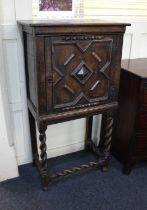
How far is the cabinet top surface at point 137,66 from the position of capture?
4.95 ft

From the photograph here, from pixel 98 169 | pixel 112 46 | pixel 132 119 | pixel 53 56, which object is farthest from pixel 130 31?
pixel 98 169

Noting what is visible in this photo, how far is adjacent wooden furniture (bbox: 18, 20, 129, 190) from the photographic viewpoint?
1.19 meters

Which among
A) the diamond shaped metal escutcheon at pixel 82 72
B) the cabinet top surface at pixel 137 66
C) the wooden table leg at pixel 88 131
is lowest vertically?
the wooden table leg at pixel 88 131

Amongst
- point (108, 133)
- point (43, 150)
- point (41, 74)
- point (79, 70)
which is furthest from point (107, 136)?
point (41, 74)

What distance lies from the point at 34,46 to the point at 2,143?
791 millimetres

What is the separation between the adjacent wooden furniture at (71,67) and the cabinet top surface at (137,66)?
0.58 ft

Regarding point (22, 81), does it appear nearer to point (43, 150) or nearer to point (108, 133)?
point (43, 150)

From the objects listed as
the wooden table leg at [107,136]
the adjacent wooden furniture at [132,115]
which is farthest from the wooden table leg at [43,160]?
the adjacent wooden furniture at [132,115]

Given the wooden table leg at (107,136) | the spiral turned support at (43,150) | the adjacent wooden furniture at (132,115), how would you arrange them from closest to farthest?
the spiral turned support at (43,150) < the adjacent wooden furniture at (132,115) < the wooden table leg at (107,136)

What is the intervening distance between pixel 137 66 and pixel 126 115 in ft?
1.29

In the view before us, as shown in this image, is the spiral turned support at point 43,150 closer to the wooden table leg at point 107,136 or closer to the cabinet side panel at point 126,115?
the wooden table leg at point 107,136

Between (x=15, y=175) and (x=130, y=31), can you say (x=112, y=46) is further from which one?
(x=15, y=175)

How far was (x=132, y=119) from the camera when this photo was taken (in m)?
1.61

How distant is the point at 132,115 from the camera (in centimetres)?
160
